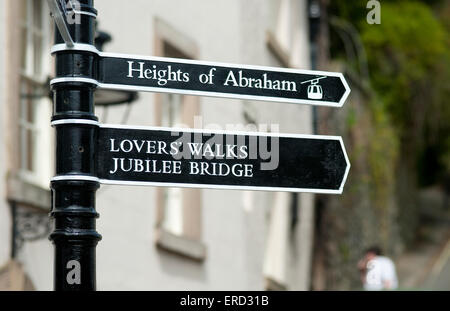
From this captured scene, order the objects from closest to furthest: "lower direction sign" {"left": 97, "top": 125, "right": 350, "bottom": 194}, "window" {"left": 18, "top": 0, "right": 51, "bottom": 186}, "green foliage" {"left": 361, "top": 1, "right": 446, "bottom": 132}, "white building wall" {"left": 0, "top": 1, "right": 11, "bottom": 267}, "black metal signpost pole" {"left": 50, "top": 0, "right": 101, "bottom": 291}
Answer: "black metal signpost pole" {"left": 50, "top": 0, "right": 101, "bottom": 291} < "lower direction sign" {"left": 97, "top": 125, "right": 350, "bottom": 194} < "white building wall" {"left": 0, "top": 1, "right": 11, "bottom": 267} < "window" {"left": 18, "top": 0, "right": 51, "bottom": 186} < "green foliage" {"left": 361, "top": 1, "right": 446, "bottom": 132}

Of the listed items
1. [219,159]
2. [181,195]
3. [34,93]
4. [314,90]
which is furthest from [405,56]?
[219,159]

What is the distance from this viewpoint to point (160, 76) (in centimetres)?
482

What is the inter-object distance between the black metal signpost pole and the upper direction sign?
53 millimetres

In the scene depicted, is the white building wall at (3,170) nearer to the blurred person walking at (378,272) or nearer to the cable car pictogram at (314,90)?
the cable car pictogram at (314,90)

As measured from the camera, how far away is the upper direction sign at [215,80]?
4738mm

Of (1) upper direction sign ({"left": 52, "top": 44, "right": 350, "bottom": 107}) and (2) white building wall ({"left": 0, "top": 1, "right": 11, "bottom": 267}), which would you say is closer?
(1) upper direction sign ({"left": 52, "top": 44, "right": 350, "bottom": 107})

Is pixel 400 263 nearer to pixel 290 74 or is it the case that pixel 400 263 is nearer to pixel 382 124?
pixel 382 124

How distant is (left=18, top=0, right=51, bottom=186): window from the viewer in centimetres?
898

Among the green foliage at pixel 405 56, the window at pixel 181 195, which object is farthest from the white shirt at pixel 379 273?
the green foliage at pixel 405 56

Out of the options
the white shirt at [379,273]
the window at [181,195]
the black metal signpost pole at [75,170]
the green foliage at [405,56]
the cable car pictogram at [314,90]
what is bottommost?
the black metal signpost pole at [75,170]

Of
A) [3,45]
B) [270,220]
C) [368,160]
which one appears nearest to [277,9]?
[270,220]

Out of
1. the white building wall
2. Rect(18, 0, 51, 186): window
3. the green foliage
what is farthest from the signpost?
the green foliage

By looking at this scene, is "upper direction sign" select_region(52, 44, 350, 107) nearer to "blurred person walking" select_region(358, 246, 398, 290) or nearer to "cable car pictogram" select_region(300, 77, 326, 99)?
"cable car pictogram" select_region(300, 77, 326, 99)

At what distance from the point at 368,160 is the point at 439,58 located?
233 inches
